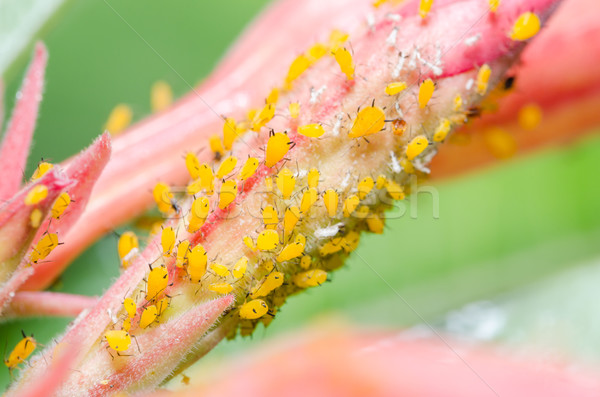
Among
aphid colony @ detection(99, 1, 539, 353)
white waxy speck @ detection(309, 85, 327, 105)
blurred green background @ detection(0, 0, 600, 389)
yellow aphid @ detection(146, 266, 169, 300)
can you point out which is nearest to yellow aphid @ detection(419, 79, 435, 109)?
aphid colony @ detection(99, 1, 539, 353)

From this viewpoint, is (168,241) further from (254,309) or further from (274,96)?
(274,96)

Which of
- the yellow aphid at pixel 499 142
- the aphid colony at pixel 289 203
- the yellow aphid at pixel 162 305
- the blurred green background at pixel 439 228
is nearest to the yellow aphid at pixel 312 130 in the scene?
the aphid colony at pixel 289 203

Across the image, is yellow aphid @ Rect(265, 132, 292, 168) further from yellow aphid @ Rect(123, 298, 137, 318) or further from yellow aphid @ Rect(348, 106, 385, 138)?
yellow aphid @ Rect(123, 298, 137, 318)

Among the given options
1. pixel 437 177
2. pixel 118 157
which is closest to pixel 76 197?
pixel 118 157

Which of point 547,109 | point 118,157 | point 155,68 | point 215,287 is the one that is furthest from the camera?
point 155,68

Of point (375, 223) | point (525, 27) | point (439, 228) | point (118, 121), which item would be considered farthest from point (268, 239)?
point (439, 228)

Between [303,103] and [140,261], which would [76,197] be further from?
[303,103]
